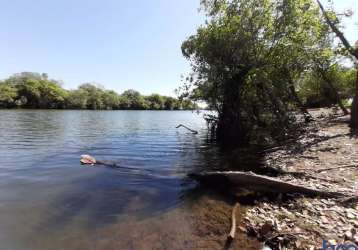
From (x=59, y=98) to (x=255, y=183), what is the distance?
398ft

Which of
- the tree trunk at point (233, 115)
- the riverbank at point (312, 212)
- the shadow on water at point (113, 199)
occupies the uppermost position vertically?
the tree trunk at point (233, 115)

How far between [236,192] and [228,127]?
1407 cm

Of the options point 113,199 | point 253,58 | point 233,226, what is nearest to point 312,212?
point 233,226

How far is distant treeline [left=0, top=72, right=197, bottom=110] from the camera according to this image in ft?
331

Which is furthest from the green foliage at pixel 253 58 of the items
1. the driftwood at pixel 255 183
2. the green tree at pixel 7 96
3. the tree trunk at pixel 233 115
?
the green tree at pixel 7 96

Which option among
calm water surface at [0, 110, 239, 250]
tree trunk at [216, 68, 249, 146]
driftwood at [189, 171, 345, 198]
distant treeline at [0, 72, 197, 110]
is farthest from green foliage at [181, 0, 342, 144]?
distant treeline at [0, 72, 197, 110]

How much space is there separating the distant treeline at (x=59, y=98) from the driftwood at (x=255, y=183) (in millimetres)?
81010

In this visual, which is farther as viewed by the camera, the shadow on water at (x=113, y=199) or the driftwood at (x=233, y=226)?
→ the shadow on water at (x=113, y=199)

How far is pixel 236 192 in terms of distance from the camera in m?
9.41

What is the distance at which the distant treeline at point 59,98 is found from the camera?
100750 millimetres

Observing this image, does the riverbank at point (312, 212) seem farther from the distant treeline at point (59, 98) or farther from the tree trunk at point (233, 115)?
the distant treeline at point (59, 98)

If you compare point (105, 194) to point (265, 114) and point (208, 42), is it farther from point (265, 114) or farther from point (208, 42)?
point (265, 114)

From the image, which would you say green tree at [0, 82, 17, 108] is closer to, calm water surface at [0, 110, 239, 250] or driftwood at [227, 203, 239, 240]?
calm water surface at [0, 110, 239, 250]

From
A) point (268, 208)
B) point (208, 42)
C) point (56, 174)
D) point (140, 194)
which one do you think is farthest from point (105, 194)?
point (208, 42)
